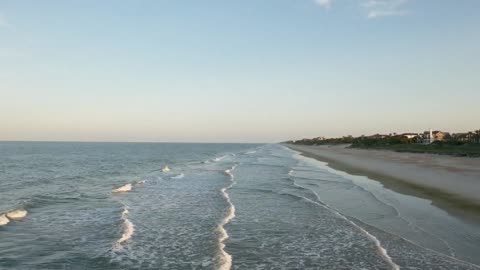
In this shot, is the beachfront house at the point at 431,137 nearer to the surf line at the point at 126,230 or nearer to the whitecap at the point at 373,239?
the whitecap at the point at 373,239

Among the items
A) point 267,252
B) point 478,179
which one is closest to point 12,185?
point 267,252

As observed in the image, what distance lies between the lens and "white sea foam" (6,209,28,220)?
54.0ft

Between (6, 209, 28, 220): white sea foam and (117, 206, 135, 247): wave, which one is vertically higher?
(6, 209, 28, 220): white sea foam

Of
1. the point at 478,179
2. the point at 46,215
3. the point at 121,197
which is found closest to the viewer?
the point at 46,215

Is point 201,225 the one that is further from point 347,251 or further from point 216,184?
point 216,184

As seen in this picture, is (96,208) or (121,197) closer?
(96,208)

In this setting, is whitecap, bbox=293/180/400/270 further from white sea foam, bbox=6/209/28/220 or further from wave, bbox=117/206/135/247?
white sea foam, bbox=6/209/28/220

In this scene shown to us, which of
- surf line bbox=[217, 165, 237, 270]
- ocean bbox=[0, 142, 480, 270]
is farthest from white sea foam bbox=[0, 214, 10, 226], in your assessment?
surf line bbox=[217, 165, 237, 270]

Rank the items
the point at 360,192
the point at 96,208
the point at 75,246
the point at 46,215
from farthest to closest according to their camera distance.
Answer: the point at 360,192, the point at 96,208, the point at 46,215, the point at 75,246

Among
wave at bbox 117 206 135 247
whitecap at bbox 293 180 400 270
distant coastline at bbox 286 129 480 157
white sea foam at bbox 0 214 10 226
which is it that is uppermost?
distant coastline at bbox 286 129 480 157

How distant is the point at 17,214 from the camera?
55.9 feet

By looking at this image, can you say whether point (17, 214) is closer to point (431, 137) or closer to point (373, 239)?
point (373, 239)

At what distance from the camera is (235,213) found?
58.9 feet

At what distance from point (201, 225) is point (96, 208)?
19.7 ft
